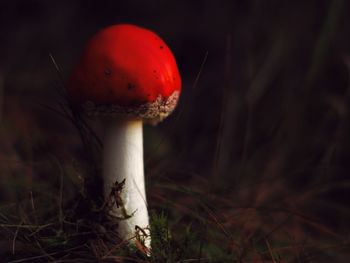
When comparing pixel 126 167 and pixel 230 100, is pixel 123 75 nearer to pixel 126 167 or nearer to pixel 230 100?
pixel 126 167

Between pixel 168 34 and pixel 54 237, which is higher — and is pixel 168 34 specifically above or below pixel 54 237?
above

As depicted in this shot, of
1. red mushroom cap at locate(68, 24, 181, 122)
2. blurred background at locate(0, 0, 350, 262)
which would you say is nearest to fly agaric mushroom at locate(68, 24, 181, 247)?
red mushroom cap at locate(68, 24, 181, 122)

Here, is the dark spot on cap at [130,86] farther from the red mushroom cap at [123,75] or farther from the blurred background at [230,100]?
the blurred background at [230,100]

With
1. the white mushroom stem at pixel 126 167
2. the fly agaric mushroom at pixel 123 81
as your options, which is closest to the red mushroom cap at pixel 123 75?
the fly agaric mushroom at pixel 123 81

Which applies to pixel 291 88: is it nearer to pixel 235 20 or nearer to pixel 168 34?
pixel 235 20

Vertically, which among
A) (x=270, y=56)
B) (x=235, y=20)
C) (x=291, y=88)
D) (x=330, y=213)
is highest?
(x=235, y=20)

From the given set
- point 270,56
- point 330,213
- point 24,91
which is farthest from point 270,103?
point 24,91

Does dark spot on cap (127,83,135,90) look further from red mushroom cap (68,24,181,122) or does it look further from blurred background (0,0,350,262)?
blurred background (0,0,350,262)
